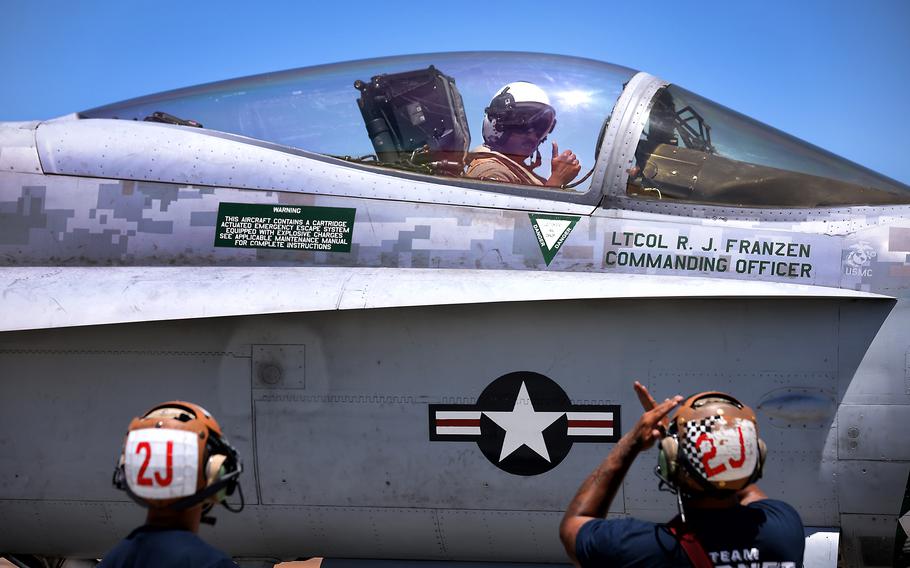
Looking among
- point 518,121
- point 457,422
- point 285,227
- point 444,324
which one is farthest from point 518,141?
point 457,422

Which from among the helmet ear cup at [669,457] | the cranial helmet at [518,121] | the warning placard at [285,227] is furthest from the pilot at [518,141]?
the helmet ear cup at [669,457]

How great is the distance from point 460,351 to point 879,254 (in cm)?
220

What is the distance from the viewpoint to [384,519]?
490 centimetres

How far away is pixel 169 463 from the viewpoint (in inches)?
105

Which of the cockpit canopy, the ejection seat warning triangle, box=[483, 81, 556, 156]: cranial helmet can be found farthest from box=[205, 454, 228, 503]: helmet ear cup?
box=[483, 81, 556, 156]: cranial helmet

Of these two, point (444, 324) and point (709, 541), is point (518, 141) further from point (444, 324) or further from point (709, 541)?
point (709, 541)

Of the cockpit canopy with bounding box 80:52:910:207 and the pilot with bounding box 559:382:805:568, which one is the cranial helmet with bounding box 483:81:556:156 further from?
the pilot with bounding box 559:382:805:568

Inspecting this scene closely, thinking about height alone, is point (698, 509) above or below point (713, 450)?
below

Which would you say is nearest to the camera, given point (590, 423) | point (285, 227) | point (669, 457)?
point (669, 457)

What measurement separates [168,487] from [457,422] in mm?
2231

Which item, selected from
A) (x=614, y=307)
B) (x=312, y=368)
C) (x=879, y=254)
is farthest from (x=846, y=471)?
(x=312, y=368)

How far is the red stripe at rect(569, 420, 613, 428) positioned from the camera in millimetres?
4653

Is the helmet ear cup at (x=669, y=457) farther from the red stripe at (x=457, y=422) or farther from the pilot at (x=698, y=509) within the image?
the red stripe at (x=457, y=422)

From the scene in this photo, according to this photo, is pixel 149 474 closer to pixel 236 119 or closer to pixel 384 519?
pixel 384 519
